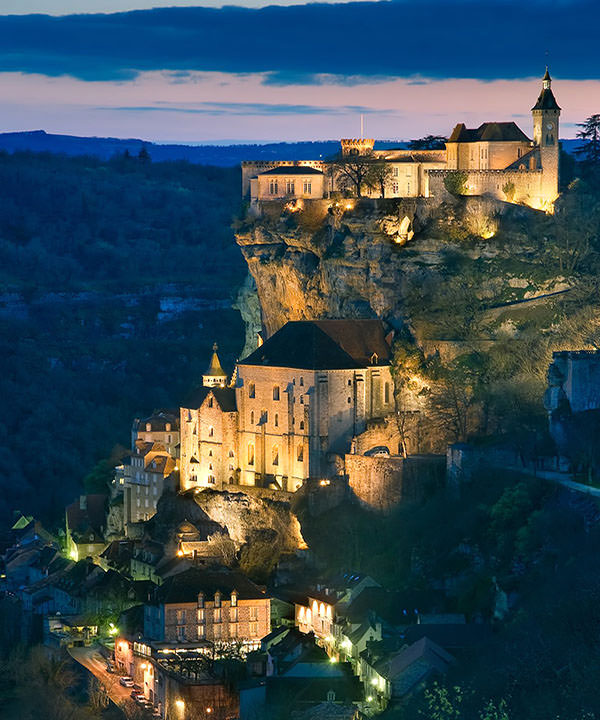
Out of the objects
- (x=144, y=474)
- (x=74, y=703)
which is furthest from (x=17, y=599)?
(x=74, y=703)

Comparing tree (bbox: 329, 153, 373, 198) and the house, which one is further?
the house

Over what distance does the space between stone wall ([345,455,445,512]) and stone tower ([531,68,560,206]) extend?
17.2 meters

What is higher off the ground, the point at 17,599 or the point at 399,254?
the point at 399,254

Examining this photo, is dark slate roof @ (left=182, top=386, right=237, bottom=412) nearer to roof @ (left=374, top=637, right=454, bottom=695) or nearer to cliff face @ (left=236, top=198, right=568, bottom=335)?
cliff face @ (left=236, top=198, right=568, bottom=335)

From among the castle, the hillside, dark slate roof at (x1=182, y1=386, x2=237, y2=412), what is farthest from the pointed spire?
the hillside

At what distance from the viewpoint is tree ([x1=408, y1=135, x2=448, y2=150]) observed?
371ft

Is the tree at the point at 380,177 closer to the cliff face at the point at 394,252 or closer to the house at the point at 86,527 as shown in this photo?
the cliff face at the point at 394,252

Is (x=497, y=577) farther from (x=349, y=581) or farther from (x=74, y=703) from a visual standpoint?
(x=74, y=703)

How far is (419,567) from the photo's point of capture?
81750 mm

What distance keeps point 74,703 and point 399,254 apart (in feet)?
86.5

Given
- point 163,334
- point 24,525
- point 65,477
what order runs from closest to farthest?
point 24,525
point 65,477
point 163,334

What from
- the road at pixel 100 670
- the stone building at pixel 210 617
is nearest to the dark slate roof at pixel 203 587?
the stone building at pixel 210 617

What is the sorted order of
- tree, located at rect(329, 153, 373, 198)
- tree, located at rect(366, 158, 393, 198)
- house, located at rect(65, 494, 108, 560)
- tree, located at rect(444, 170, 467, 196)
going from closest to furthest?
tree, located at rect(444, 170, 467, 196) < tree, located at rect(366, 158, 393, 198) < tree, located at rect(329, 153, 373, 198) < house, located at rect(65, 494, 108, 560)

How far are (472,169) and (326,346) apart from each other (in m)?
12.6
